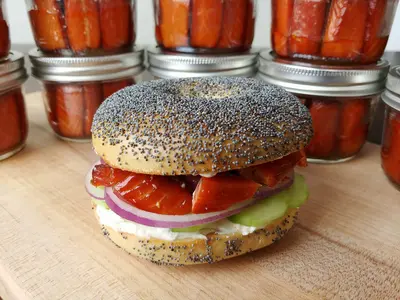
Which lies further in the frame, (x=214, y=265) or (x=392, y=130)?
(x=392, y=130)

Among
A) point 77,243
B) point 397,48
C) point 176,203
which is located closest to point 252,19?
point 397,48

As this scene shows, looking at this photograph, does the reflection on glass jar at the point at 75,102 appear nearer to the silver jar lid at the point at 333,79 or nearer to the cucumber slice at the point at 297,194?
the silver jar lid at the point at 333,79

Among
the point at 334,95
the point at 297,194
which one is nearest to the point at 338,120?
the point at 334,95

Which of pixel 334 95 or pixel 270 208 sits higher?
pixel 334 95

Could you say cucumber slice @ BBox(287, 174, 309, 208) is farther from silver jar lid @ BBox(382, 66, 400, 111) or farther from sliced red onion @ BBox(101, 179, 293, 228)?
silver jar lid @ BBox(382, 66, 400, 111)

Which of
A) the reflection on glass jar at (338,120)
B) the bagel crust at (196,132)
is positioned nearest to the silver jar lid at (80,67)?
the bagel crust at (196,132)

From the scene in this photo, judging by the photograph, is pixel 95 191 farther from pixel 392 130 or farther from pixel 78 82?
pixel 392 130
